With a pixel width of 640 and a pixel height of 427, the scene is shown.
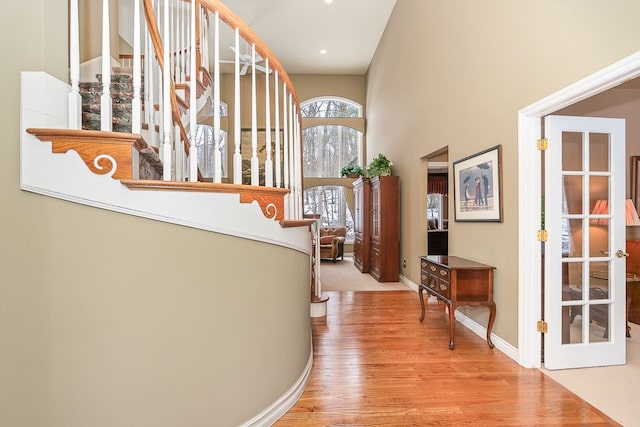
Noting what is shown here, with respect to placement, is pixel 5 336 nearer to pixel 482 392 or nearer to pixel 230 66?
pixel 482 392

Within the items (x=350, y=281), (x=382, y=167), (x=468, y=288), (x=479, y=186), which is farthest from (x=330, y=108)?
(x=468, y=288)

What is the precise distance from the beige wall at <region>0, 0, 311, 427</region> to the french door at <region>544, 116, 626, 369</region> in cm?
233

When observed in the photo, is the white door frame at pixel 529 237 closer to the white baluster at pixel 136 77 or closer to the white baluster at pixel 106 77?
the white baluster at pixel 136 77

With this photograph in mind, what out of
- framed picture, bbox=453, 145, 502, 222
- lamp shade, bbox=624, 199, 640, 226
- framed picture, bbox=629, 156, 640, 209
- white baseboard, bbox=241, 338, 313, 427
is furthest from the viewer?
framed picture, bbox=629, 156, 640, 209

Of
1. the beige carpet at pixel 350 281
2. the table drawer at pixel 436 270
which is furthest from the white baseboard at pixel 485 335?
the beige carpet at pixel 350 281

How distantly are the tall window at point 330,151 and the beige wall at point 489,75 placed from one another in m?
3.52

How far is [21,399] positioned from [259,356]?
979 millimetres

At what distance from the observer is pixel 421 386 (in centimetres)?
240

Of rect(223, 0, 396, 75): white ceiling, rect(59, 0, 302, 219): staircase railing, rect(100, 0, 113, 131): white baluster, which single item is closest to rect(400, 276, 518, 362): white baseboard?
rect(59, 0, 302, 219): staircase railing

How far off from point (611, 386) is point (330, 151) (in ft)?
25.4

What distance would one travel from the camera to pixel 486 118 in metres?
3.23

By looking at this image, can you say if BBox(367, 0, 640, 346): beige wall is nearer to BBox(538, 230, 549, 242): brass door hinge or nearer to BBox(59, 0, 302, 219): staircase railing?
BBox(538, 230, 549, 242): brass door hinge

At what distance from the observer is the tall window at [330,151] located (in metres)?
9.30

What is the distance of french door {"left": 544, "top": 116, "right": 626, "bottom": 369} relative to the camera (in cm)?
263
